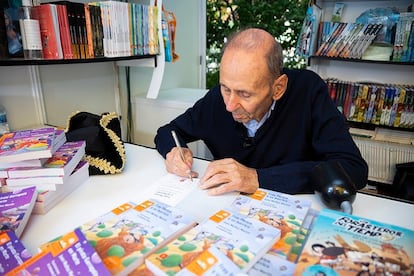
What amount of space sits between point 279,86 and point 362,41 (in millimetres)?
1559

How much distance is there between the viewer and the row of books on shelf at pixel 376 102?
230 centimetres

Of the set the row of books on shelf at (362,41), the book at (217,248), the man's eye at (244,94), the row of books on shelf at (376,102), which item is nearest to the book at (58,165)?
the book at (217,248)

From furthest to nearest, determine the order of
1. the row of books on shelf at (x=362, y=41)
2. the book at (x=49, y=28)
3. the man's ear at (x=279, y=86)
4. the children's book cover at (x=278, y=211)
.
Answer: the row of books on shelf at (x=362, y=41) < the book at (x=49, y=28) < the man's ear at (x=279, y=86) < the children's book cover at (x=278, y=211)

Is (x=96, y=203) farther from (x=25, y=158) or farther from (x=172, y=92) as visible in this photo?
(x=172, y=92)

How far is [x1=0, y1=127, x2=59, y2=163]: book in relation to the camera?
841mm

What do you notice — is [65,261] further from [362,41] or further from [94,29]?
[362,41]

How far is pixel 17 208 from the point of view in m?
0.76

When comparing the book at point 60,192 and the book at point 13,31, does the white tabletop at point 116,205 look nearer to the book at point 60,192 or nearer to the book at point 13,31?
the book at point 60,192

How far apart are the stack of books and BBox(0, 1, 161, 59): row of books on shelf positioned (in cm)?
62

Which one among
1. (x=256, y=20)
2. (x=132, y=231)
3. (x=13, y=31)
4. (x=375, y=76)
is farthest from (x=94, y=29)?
Result: (x=375, y=76)

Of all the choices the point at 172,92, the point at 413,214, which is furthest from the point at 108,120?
the point at 172,92

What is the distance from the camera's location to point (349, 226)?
63cm

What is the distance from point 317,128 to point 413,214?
427 mm

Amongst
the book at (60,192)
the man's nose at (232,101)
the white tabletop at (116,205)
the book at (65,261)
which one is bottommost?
the white tabletop at (116,205)
